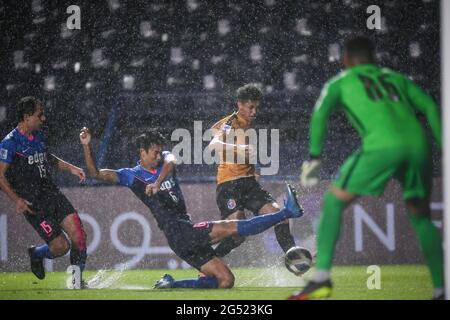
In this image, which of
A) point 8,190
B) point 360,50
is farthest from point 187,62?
point 360,50

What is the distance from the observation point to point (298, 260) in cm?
533

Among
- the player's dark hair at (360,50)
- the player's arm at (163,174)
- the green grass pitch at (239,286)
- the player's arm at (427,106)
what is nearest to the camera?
the player's arm at (427,106)

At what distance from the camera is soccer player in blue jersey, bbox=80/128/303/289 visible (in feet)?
17.3

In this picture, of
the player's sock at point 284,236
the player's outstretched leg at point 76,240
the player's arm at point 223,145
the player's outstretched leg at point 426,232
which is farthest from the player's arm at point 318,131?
the player's outstretched leg at point 76,240

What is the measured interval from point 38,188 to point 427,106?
2887 millimetres

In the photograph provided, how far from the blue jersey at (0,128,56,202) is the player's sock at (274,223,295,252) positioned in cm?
164

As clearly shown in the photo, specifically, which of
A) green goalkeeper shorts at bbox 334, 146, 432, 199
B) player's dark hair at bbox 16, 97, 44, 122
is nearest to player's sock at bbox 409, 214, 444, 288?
green goalkeeper shorts at bbox 334, 146, 432, 199

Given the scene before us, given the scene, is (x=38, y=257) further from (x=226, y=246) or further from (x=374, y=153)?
(x=374, y=153)

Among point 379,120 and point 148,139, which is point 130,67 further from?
point 379,120

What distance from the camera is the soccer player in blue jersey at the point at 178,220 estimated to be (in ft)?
17.3

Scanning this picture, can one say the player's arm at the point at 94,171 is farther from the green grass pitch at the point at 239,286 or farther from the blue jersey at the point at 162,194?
the green grass pitch at the point at 239,286

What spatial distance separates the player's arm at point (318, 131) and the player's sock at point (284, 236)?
5.22ft
